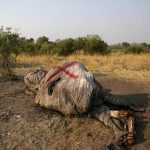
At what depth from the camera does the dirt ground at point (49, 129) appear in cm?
634

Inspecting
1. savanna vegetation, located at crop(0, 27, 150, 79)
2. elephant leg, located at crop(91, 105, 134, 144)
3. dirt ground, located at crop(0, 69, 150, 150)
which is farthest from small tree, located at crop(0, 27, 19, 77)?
elephant leg, located at crop(91, 105, 134, 144)

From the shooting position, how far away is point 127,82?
989 centimetres

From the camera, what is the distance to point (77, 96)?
Result: 22.9ft

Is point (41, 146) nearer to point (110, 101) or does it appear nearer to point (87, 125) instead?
point (87, 125)

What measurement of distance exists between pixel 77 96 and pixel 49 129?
777 millimetres

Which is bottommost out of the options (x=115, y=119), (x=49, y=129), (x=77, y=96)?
(x=49, y=129)

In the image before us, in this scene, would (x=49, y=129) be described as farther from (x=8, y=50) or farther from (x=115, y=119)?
(x=8, y=50)

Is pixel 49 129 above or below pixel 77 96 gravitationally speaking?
below

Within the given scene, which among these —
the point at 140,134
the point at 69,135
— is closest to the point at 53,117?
the point at 69,135

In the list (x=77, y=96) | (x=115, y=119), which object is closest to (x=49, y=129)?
(x=77, y=96)

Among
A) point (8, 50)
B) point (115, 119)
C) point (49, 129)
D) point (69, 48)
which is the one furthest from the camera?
point (69, 48)

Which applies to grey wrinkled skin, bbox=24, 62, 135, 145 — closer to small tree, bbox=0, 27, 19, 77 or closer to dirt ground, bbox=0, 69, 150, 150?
dirt ground, bbox=0, 69, 150, 150

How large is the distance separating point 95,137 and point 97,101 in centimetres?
87

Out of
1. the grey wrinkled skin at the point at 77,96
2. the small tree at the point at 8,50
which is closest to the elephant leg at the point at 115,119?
the grey wrinkled skin at the point at 77,96
